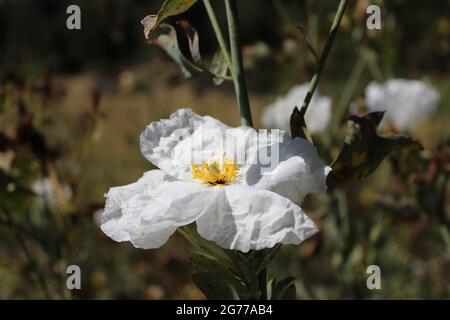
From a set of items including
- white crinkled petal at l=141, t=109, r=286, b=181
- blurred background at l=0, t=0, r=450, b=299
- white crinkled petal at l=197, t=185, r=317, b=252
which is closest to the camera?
white crinkled petal at l=197, t=185, r=317, b=252

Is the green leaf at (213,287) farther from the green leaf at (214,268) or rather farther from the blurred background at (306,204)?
the blurred background at (306,204)

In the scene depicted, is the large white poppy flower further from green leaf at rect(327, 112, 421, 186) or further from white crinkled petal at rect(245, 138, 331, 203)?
green leaf at rect(327, 112, 421, 186)

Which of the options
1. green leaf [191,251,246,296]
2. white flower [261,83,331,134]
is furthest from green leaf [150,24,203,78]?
white flower [261,83,331,134]

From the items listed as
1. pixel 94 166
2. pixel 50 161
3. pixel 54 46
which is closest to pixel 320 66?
pixel 50 161

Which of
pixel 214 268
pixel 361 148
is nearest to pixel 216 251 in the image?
pixel 214 268

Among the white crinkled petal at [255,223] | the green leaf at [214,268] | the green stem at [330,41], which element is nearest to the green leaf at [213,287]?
the green leaf at [214,268]

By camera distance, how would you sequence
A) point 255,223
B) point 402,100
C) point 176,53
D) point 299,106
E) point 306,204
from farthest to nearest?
point 306,204
point 299,106
point 402,100
point 176,53
point 255,223

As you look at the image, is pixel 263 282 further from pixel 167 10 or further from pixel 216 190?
pixel 167 10
